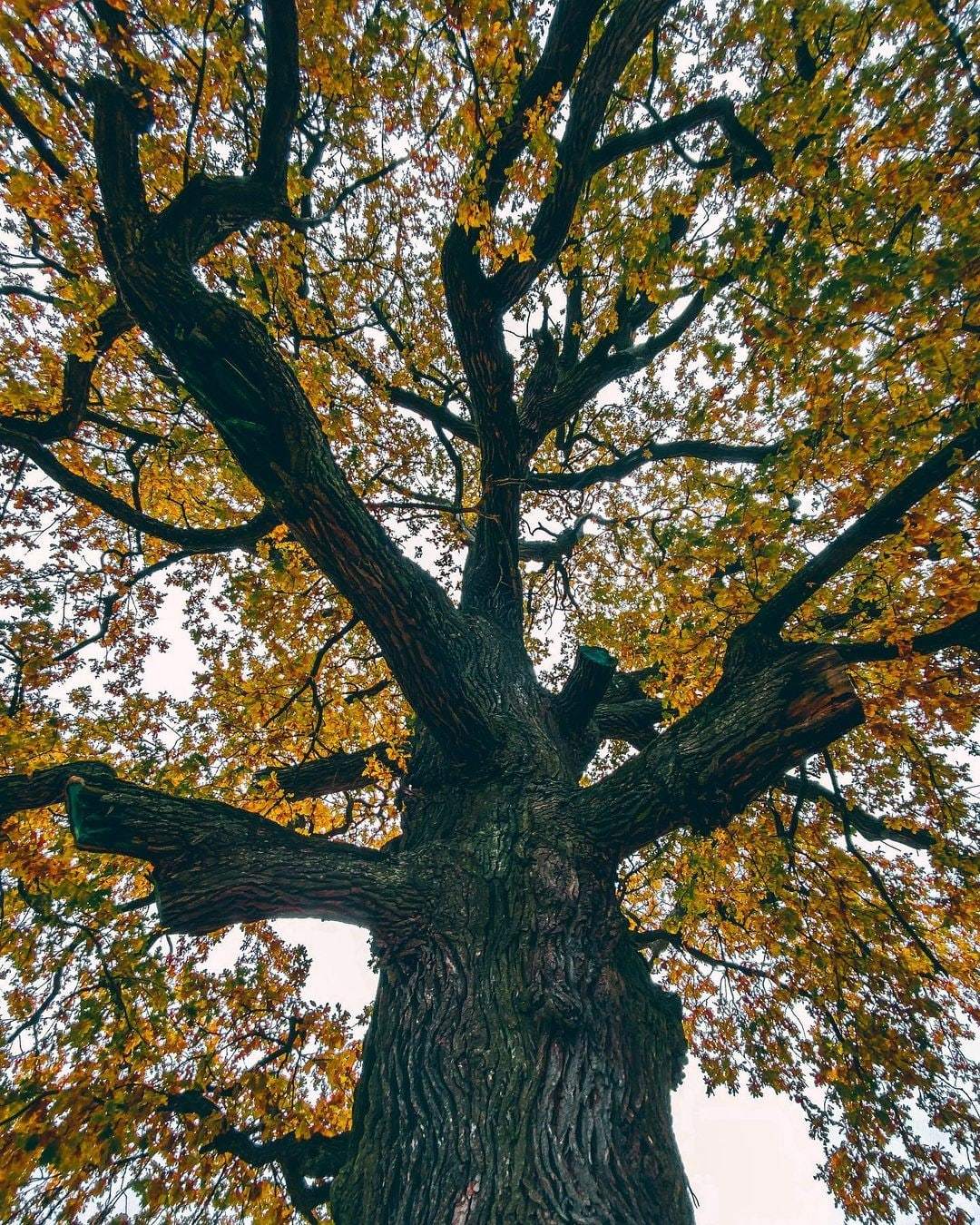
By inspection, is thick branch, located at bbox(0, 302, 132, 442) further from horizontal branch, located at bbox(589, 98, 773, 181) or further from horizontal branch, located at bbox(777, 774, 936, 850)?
horizontal branch, located at bbox(777, 774, 936, 850)

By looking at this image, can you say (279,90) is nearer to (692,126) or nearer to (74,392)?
(74,392)

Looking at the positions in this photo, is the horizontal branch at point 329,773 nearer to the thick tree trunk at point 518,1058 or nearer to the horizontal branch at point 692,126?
the thick tree trunk at point 518,1058

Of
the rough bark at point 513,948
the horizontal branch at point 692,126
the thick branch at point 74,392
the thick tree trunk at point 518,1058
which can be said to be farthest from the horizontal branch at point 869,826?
the thick branch at point 74,392

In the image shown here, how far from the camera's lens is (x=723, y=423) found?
7.63 m

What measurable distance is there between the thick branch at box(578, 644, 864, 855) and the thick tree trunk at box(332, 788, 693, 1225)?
1.21 feet

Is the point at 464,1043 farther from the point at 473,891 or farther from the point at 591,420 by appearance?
the point at 591,420

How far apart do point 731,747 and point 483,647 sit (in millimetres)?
2374

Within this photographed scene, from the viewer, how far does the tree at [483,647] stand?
2.88 meters

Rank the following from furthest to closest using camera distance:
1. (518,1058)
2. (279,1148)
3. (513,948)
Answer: (279,1148) → (513,948) → (518,1058)

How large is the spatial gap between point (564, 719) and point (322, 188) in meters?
6.27

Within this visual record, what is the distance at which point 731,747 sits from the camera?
121 inches

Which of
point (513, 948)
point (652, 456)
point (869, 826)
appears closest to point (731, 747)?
point (513, 948)

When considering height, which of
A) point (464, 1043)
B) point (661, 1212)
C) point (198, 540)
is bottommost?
point (661, 1212)

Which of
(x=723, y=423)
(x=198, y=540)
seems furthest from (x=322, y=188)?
(x=723, y=423)
